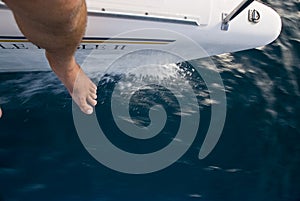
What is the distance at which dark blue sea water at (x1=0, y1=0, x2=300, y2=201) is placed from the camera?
2.56m

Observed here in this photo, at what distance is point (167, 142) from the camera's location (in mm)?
2893

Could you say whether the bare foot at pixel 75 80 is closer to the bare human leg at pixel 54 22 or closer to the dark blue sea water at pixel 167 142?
the bare human leg at pixel 54 22

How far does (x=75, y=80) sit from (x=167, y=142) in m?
1.13

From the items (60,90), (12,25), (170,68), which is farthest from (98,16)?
(170,68)

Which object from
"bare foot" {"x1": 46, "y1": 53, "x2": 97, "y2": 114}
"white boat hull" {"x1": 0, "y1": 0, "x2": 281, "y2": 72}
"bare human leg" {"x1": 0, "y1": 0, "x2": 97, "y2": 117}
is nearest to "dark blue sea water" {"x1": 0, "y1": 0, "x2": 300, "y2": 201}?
"white boat hull" {"x1": 0, "y1": 0, "x2": 281, "y2": 72}

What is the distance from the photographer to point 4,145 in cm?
257

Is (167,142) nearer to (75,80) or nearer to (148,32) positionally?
(148,32)

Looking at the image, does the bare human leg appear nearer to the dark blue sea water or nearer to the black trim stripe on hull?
the black trim stripe on hull

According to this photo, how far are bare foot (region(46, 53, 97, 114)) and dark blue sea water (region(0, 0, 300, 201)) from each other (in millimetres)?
539

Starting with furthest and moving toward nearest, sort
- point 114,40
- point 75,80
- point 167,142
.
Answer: point 167,142 → point 114,40 → point 75,80

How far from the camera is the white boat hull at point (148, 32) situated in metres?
2.22

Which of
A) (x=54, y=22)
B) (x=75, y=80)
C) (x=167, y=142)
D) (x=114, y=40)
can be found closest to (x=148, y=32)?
(x=114, y=40)

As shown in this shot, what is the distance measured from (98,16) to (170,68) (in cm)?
112

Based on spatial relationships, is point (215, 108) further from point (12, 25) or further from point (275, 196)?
point (12, 25)
